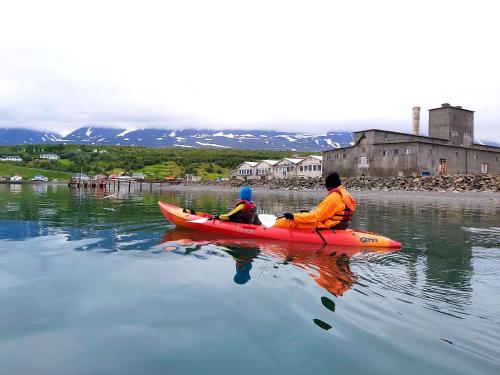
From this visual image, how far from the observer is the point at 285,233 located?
41.9ft

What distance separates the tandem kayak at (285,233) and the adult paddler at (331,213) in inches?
7.3

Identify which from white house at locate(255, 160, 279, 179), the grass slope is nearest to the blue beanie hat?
white house at locate(255, 160, 279, 179)

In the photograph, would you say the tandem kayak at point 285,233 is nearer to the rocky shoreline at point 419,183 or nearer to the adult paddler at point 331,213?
the adult paddler at point 331,213

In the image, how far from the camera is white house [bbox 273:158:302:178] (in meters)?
76.9

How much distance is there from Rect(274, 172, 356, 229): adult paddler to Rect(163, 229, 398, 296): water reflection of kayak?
628 mm

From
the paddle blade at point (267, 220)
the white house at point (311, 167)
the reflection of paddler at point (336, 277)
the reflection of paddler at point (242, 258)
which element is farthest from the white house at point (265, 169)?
the reflection of paddler at point (336, 277)

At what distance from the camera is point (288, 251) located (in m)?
11.5

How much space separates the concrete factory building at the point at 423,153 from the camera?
173 feet

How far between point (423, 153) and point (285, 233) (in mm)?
45206

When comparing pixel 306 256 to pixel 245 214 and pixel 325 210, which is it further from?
pixel 245 214

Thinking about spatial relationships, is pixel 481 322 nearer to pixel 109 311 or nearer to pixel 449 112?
pixel 109 311

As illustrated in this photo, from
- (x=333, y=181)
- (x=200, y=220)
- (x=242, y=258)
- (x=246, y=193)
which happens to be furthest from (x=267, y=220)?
(x=242, y=258)

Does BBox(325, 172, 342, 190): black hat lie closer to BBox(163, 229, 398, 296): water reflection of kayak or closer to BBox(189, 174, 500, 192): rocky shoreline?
BBox(163, 229, 398, 296): water reflection of kayak

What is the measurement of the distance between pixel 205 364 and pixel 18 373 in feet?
6.75
